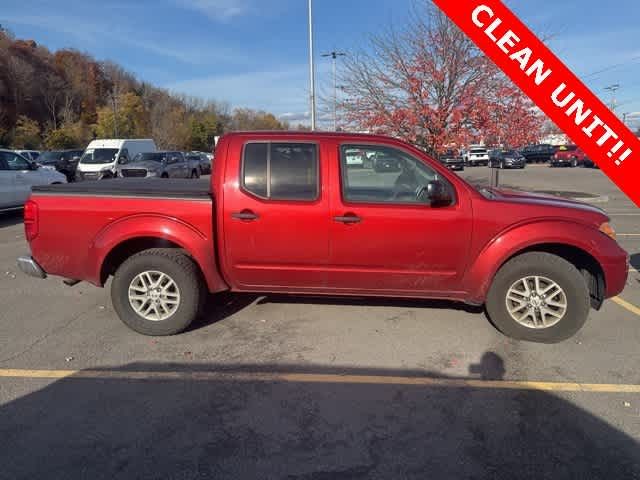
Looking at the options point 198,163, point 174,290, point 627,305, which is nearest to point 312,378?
point 174,290

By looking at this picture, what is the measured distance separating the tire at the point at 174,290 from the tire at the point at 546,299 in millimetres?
2802

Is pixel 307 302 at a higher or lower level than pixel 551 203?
lower

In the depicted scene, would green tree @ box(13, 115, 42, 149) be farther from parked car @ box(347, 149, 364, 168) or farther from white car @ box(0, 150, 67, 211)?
parked car @ box(347, 149, 364, 168)

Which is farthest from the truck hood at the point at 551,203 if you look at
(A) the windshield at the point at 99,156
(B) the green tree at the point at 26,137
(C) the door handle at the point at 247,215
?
(B) the green tree at the point at 26,137

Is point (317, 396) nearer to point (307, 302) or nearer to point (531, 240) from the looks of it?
point (307, 302)

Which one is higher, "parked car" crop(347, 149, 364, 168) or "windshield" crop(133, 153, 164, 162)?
"windshield" crop(133, 153, 164, 162)

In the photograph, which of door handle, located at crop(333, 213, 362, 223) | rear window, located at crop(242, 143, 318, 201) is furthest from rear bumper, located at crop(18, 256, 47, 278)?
door handle, located at crop(333, 213, 362, 223)

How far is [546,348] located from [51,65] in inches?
3693

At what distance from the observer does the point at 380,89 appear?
1225cm

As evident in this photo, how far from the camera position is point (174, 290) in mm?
4105

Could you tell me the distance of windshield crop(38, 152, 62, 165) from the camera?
78.3ft

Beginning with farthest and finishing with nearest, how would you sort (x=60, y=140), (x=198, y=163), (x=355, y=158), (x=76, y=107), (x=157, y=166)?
(x=76, y=107)
(x=60, y=140)
(x=198, y=163)
(x=157, y=166)
(x=355, y=158)

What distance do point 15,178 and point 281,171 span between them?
33.5ft

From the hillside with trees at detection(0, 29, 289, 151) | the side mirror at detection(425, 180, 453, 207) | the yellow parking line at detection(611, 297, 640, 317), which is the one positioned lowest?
the yellow parking line at detection(611, 297, 640, 317)
